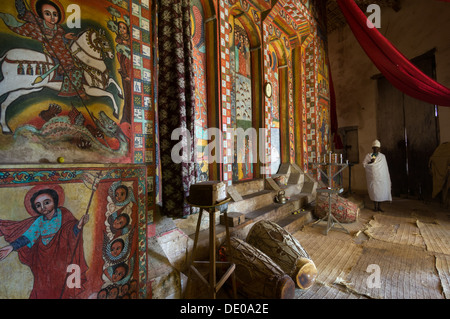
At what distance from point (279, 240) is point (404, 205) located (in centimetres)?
585

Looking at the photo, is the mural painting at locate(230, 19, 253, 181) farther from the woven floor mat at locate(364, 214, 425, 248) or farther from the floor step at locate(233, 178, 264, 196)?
the woven floor mat at locate(364, 214, 425, 248)

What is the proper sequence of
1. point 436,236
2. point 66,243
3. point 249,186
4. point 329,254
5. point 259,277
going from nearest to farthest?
point 66,243 → point 259,277 → point 329,254 → point 436,236 → point 249,186

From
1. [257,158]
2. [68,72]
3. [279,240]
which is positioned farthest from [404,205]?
[68,72]

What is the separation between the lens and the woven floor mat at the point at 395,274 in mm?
2211

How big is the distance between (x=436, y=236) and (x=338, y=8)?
8.40 meters

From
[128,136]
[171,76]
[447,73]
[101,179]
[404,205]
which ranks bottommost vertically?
[404,205]

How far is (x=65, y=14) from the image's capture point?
1810 mm

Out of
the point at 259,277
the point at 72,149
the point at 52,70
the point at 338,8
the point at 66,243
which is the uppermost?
the point at 338,8

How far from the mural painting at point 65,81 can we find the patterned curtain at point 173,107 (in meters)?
0.47

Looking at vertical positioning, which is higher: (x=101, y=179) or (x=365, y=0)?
(x=365, y=0)

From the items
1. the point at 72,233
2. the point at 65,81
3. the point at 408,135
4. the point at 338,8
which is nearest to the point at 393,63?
the point at 408,135

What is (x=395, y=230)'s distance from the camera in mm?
4051

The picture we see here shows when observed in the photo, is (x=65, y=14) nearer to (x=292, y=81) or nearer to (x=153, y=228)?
(x=153, y=228)

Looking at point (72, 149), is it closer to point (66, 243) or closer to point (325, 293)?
point (66, 243)
